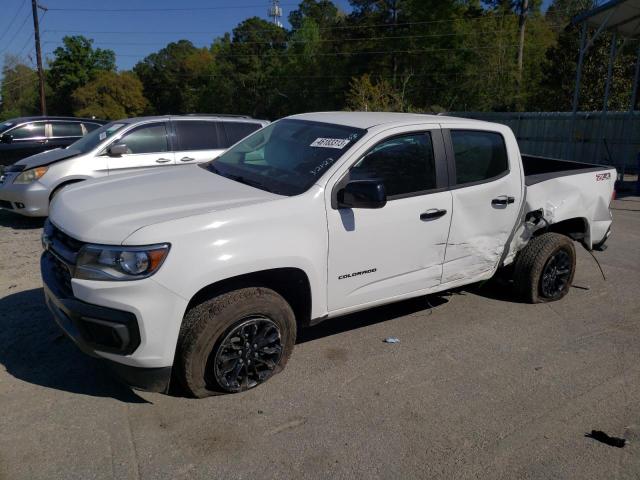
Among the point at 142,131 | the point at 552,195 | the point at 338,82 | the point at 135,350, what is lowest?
the point at 135,350

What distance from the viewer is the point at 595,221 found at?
577 cm

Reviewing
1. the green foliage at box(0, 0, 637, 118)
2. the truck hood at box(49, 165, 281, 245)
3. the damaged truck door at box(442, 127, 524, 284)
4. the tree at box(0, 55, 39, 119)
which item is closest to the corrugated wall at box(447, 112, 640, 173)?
the green foliage at box(0, 0, 637, 118)

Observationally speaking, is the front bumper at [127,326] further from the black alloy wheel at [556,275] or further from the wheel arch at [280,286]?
the black alloy wheel at [556,275]

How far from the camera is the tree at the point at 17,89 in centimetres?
8969

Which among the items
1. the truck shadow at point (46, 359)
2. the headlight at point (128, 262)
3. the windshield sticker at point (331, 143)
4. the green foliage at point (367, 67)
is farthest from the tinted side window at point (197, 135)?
the green foliage at point (367, 67)

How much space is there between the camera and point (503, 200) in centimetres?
473

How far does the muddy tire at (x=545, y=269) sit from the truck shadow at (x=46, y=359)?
367 cm

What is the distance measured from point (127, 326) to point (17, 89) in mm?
110119

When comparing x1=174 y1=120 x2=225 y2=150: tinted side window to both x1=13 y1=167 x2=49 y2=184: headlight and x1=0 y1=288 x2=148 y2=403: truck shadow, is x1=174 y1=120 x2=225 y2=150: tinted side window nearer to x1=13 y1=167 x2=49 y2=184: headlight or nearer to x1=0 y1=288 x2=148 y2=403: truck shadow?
x1=13 y1=167 x2=49 y2=184: headlight

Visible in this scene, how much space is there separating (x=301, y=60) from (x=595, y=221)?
2450 inches

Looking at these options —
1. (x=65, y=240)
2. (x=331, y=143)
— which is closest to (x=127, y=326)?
(x=65, y=240)

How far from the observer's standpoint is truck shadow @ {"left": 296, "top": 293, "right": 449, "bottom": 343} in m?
4.62

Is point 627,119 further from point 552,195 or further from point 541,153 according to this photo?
point 552,195

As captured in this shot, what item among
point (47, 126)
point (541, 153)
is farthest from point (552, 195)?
point (541, 153)
